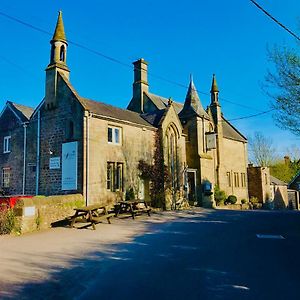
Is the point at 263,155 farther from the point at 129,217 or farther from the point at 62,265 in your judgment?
the point at 62,265

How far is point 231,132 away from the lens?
4175 cm

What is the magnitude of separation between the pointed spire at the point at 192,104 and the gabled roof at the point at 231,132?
23.1 feet

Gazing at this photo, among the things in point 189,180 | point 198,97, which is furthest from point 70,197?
point 198,97

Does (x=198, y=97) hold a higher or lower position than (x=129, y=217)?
higher

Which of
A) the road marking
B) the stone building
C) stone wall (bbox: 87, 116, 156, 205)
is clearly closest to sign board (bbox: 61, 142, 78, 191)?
the stone building

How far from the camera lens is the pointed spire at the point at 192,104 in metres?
32.3

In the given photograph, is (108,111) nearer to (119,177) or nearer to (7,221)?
(119,177)

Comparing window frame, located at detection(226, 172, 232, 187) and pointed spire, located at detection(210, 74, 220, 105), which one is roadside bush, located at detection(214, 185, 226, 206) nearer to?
window frame, located at detection(226, 172, 232, 187)

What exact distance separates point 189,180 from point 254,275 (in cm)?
2435

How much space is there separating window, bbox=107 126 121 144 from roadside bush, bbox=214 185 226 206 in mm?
14061

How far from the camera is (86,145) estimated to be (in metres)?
20.2

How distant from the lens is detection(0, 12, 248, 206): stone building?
20703 mm

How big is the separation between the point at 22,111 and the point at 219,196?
64.7 ft

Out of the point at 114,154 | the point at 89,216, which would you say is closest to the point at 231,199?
the point at 114,154
